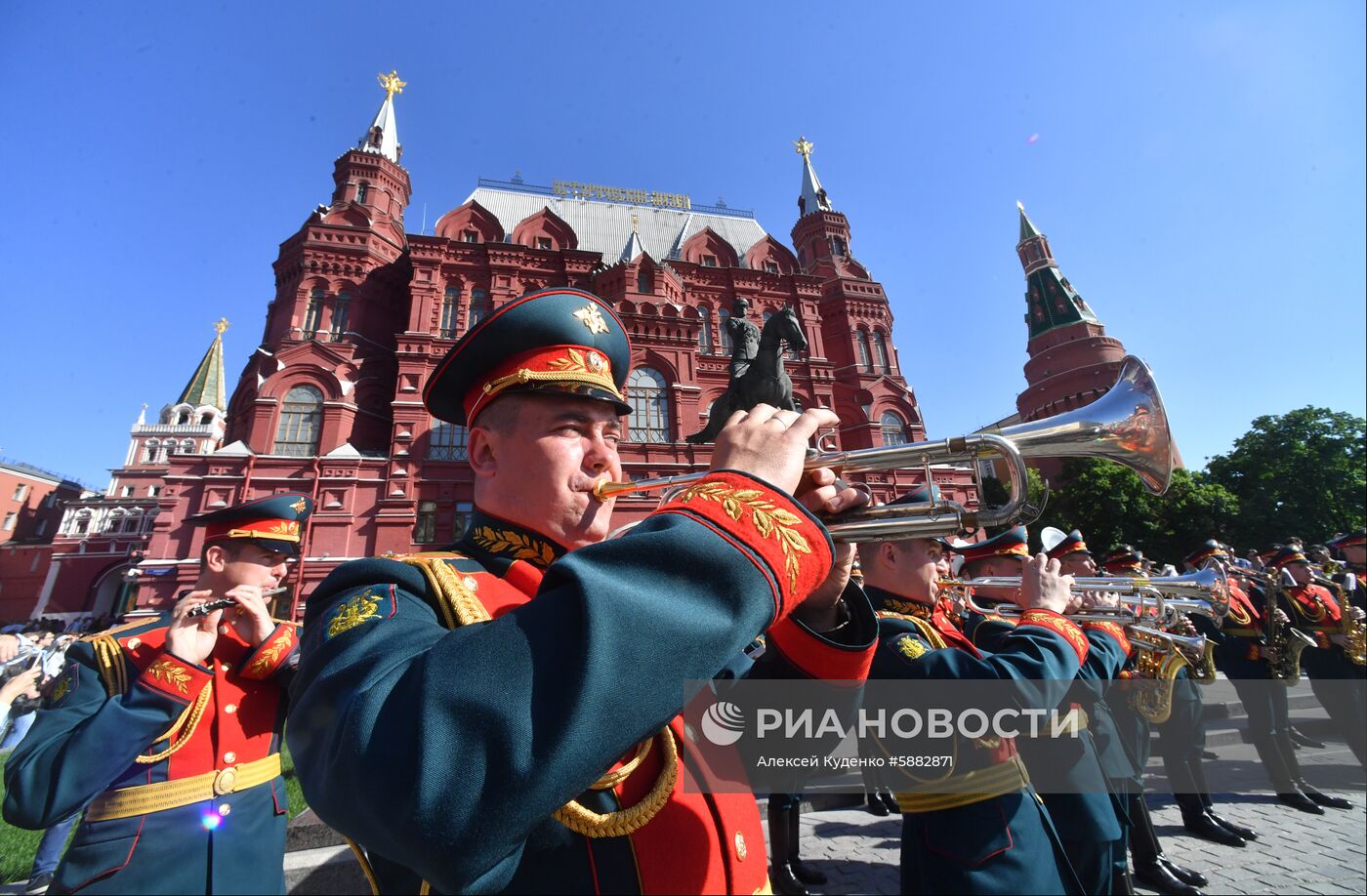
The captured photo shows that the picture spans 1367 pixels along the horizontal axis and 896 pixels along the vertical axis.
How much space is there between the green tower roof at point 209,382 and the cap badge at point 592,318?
189 ft

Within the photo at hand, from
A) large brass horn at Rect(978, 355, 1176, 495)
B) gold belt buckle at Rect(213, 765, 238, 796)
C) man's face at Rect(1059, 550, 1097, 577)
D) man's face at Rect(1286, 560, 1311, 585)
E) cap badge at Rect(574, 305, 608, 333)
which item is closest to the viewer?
cap badge at Rect(574, 305, 608, 333)

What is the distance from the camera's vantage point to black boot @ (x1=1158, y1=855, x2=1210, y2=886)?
4.94 meters

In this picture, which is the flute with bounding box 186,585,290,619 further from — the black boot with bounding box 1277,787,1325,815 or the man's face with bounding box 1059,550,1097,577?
the black boot with bounding box 1277,787,1325,815

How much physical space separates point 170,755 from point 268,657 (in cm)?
57

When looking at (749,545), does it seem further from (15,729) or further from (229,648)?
(15,729)

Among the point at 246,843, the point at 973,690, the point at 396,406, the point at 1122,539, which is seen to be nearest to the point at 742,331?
the point at 973,690

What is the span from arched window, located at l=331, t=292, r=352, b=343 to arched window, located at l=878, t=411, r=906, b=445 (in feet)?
89.6

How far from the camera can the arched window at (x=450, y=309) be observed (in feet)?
89.9

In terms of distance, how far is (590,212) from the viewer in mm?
37844

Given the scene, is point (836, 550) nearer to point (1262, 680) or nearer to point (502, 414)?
point (502, 414)

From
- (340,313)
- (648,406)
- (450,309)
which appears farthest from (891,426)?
(340,313)

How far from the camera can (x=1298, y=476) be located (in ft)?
95.0

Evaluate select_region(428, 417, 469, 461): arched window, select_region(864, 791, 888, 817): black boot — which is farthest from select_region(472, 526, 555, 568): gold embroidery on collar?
select_region(428, 417, 469, 461): arched window

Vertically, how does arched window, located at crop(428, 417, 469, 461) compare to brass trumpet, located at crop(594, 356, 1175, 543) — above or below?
above
